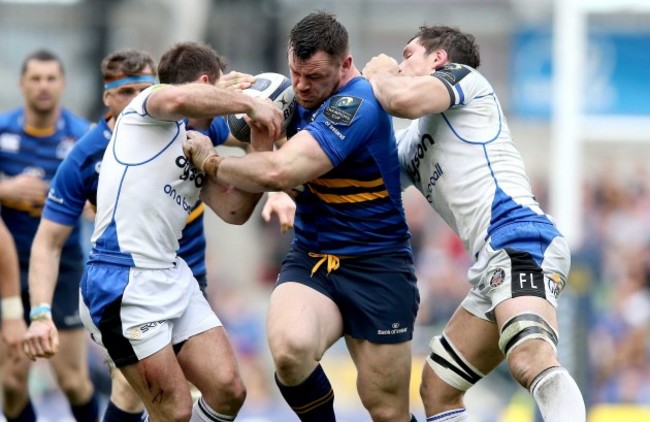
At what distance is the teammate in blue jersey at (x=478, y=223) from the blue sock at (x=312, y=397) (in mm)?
590

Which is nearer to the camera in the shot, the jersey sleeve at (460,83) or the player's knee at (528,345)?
the player's knee at (528,345)

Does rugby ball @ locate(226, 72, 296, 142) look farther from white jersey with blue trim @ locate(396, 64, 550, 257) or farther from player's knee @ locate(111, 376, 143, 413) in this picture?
player's knee @ locate(111, 376, 143, 413)

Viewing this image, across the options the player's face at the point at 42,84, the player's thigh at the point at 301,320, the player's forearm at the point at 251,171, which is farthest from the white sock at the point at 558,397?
the player's face at the point at 42,84

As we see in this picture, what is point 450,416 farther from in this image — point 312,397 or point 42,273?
point 42,273

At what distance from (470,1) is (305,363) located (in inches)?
598

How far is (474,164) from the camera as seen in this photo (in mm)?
7375

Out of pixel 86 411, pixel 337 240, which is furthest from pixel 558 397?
pixel 86 411

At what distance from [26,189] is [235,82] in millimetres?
2684

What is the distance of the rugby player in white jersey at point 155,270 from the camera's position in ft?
23.4

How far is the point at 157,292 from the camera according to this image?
7215 millimetres

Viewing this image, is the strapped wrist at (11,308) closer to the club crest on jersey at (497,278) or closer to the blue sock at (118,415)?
the blue sock at (118,415)

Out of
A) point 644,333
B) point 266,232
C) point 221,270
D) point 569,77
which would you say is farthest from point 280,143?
point 266,232

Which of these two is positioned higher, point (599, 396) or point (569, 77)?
point (569, 77)

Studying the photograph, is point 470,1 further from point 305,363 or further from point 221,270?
point 305,363
